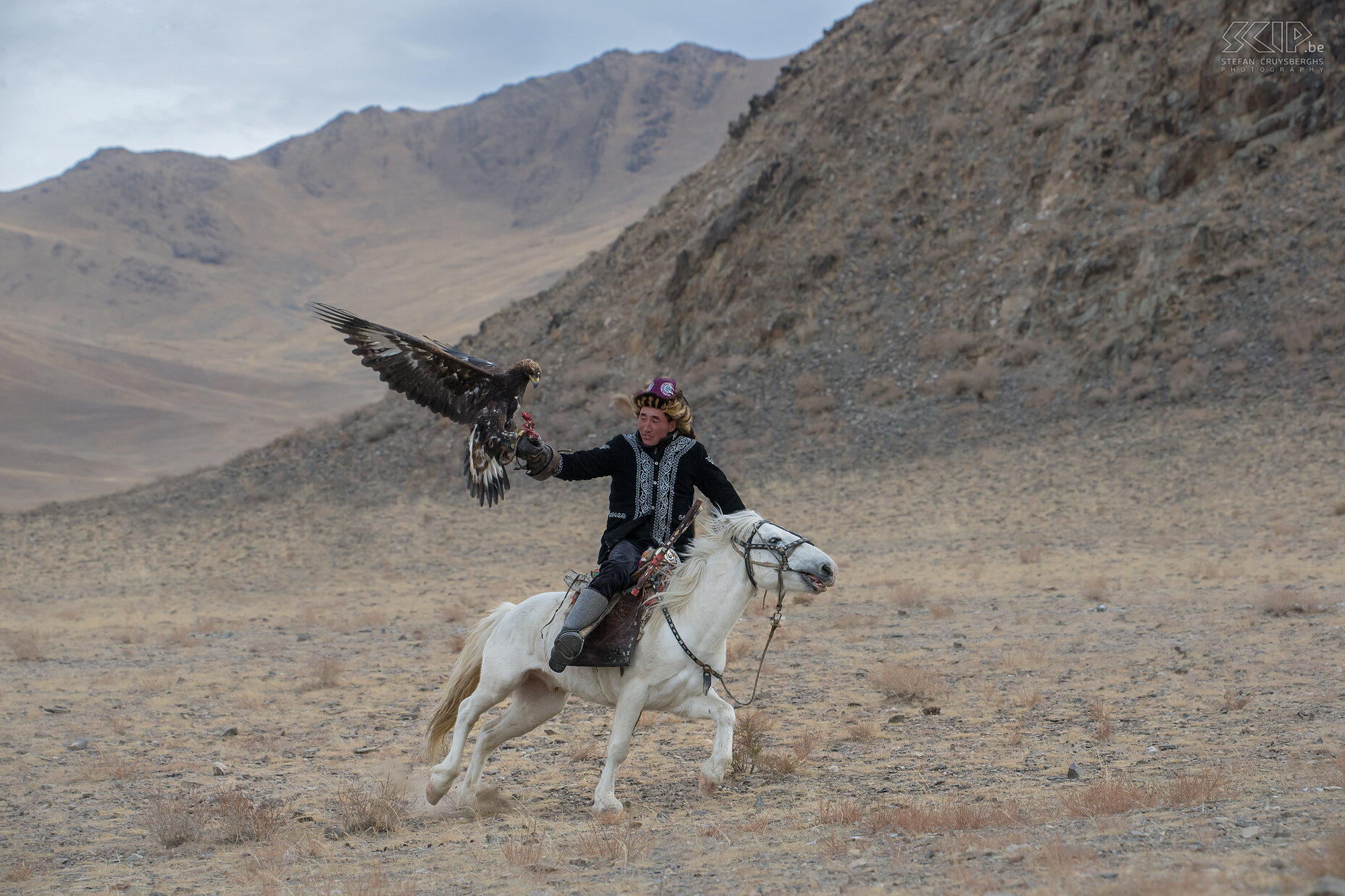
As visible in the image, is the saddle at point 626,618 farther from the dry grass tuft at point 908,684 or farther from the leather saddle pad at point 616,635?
the dry grass tuft at point 908,684

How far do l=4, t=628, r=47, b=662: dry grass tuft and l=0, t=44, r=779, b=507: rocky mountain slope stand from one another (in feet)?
150

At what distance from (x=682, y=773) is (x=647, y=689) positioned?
5.03ft

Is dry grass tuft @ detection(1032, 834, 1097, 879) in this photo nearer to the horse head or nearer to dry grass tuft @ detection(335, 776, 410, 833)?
the horse head

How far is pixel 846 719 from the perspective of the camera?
9000mm

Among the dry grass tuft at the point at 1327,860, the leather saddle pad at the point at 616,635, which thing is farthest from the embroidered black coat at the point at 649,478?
the dry grass tuft at the point at 1327,860

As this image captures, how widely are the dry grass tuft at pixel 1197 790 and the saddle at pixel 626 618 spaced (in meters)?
3.10

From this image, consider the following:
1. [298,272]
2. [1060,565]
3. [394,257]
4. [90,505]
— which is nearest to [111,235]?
[298,272]

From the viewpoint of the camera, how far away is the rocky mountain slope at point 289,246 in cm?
8344

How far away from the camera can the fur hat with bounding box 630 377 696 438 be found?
6.39 m

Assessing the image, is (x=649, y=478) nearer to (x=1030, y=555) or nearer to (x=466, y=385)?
(x=466, y=385)

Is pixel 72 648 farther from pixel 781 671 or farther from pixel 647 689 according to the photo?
pixel 647 689

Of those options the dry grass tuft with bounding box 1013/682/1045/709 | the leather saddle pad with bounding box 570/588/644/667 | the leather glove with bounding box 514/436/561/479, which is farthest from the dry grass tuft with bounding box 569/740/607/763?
the dry grass tuft with bounding box 1013/682/1045/709

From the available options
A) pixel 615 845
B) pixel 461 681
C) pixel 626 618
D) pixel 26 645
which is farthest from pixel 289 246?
pixel 615 845

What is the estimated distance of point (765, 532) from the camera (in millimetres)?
6344
